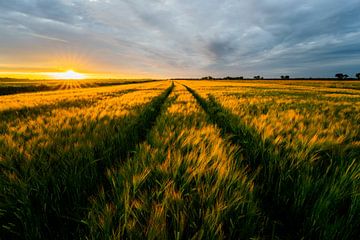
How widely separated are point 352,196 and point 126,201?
1.66m

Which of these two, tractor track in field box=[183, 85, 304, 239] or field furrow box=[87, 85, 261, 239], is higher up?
field furrow box=[87, 85, 261, 239]

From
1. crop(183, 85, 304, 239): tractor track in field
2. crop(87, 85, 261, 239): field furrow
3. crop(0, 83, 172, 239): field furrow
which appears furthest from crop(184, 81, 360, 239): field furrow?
crop(0, 83, 172, 239): field furrow

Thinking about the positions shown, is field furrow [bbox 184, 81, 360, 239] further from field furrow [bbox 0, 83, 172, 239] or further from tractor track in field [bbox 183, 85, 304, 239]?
field furrow [bbox 0, 83, 172, 239]

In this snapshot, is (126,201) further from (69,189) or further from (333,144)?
(333,144)

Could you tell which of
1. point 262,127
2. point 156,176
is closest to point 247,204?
point 156,176

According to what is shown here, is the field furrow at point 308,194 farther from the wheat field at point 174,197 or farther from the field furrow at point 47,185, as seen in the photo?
the field furrow at point 47,185

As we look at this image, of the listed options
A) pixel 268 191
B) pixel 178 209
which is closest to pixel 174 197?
pixel 178 209

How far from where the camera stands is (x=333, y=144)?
2178mm

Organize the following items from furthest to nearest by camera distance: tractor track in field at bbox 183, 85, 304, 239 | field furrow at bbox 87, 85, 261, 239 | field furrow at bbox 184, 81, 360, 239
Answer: tractor track in field at bbox 183, 85, 304, 239 → field furrow at bbox 184, 81, 360, 239 → field furrow at bbox 87, 85, 261, 239

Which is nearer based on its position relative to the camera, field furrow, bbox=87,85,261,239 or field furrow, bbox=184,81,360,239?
field furrow, bbox=87,85,261,239

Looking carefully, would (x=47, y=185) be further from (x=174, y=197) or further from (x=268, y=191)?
(x=268, y=191)

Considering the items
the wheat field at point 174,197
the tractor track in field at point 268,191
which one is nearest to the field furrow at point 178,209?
the wheat field at point 174,197

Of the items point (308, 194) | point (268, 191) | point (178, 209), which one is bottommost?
point (268, 191)

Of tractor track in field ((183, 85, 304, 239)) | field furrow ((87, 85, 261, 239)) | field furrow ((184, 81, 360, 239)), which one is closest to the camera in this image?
field furrow ((87, 85, 261, 239))
